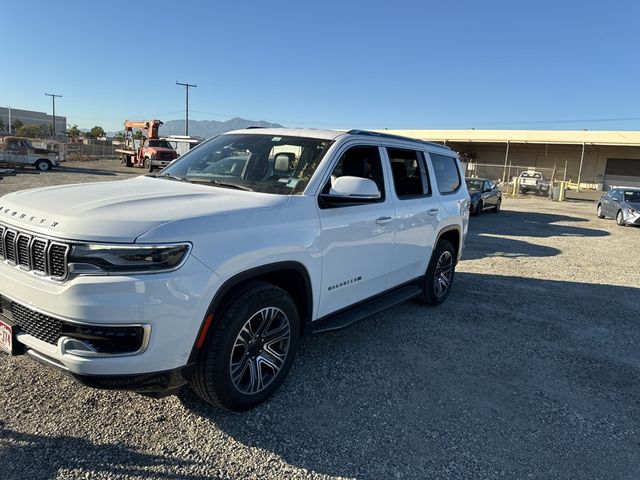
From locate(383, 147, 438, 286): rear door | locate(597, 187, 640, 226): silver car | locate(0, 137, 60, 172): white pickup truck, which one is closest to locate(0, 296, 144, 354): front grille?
locate(383, 147, 438, 286): rear door

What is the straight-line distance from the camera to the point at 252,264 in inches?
120

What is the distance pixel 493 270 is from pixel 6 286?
7394 millimetres

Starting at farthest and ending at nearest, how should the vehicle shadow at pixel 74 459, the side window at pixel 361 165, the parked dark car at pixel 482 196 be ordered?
the parked dark car at pixel 482 196, the side window at pixel 361 165, the vehicle shadow at pixel 74 459

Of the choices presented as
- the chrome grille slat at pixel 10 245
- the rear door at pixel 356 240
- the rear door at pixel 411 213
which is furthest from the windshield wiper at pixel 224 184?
the rear door at pixel 411 213

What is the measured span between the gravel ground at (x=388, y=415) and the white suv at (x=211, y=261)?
0.36m

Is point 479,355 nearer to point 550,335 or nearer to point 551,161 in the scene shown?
point 550,335

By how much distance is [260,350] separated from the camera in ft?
11.0

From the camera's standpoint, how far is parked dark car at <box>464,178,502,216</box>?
17.9 meters

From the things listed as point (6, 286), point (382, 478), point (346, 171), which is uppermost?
point (346, 171)

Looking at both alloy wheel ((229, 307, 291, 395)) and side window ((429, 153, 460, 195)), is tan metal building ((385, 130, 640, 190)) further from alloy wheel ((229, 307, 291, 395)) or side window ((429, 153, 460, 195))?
alloy wheel ((229, 307, 291, 395))

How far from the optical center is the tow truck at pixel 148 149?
33.0 metres

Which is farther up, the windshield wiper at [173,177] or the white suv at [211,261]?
the windshield wiper at [173,177]

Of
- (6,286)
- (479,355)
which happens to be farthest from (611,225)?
(6,286)

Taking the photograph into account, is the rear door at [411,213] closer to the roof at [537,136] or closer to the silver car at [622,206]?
the silver car at [622,206]
